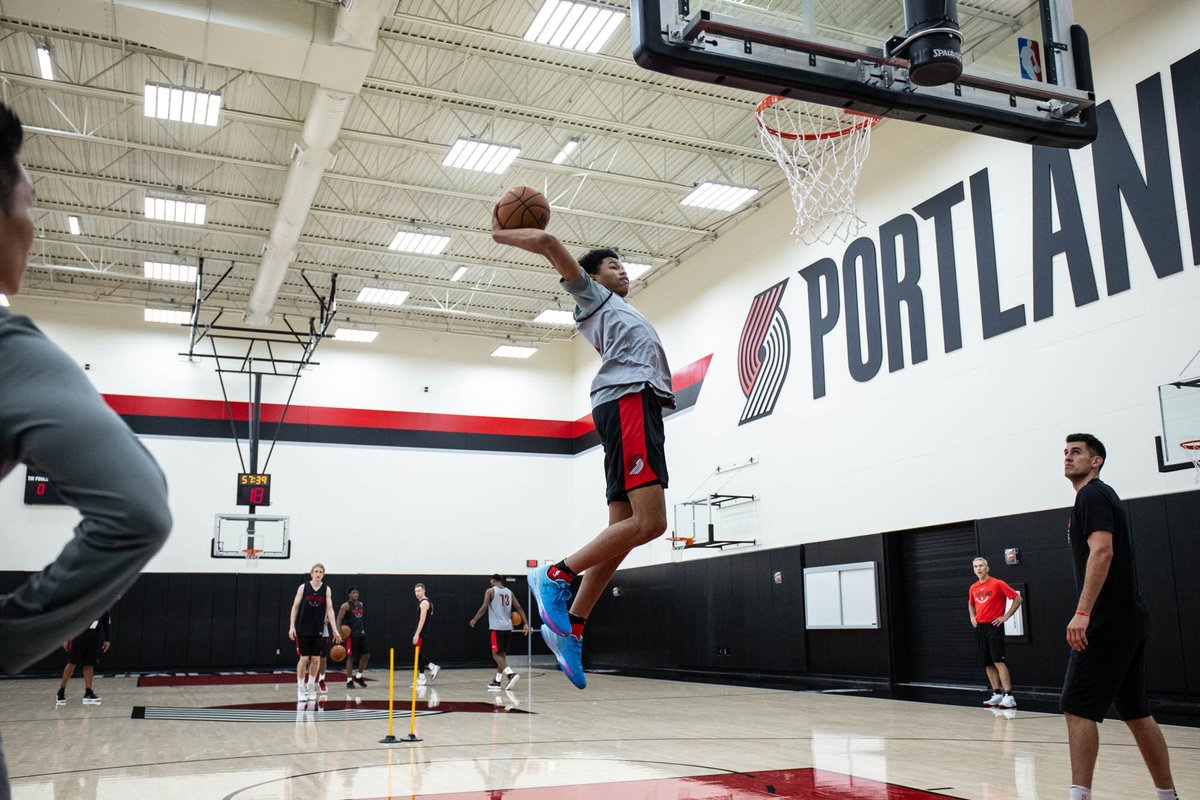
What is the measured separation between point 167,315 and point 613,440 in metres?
19.9

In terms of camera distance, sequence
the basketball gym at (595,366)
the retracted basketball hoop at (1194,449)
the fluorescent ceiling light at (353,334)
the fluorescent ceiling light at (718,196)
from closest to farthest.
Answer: the basketball gym at (595,366), the retracted basketball hoop at (1194,449), the fluorescent ceiling light at (718,196), the fluorescent ceiling light at (353,334)

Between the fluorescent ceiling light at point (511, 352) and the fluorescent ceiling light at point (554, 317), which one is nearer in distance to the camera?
the fluorescent ceiling light at point (554, 317)

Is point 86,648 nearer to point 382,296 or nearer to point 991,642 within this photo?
point 382,296

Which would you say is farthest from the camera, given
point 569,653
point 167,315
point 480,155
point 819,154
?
point 167,315

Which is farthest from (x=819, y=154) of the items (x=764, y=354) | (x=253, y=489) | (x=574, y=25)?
(x=253, y=489)

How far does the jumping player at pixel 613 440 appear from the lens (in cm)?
405

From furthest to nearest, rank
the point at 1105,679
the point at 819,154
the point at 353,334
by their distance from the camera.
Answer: the point at 353,334, the point at 819,154, the point at 1105,679

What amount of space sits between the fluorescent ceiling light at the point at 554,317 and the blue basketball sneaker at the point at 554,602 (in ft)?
59.1

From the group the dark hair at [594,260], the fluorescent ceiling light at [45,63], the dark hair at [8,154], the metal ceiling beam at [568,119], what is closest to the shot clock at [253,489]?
the fluorescent ceiling light at [45,63]

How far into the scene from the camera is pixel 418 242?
18.8m

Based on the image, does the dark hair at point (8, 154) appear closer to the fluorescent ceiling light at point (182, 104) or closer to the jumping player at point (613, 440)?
the jumping player at point (613, 440)

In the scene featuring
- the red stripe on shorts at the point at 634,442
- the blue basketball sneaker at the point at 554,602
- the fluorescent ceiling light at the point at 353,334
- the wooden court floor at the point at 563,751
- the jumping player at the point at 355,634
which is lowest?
the wooden court floor at the point at 563,751

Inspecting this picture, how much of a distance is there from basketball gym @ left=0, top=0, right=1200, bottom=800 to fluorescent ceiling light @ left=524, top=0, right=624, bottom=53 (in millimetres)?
76

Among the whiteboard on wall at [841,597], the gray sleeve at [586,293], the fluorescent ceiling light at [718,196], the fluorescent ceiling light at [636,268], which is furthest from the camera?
the fluorescent ceiling light at [636,268]
